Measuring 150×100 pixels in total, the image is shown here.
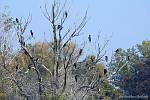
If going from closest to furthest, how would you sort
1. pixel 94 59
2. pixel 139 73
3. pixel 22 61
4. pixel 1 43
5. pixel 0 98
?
pixel 94 59
pixel 0 98
pixel 1 43
pixel 22 61
pixel 139 73

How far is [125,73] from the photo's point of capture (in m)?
20.9

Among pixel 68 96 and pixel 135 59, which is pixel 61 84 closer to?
pixel 68 96

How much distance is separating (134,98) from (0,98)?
10.5 meters

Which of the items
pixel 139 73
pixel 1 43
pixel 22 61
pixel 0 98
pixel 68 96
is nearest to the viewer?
pixel 68 96

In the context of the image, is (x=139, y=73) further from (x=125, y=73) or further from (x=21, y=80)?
(x=21, y=80)

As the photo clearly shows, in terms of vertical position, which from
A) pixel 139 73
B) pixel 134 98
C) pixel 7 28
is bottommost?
pixel 134 98

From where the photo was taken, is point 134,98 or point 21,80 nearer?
point 21,80

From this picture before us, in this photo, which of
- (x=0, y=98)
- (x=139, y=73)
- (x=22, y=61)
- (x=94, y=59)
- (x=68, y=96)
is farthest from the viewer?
(x=139, y=73)

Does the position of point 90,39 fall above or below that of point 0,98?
above

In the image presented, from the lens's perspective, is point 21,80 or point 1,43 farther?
point 1,43

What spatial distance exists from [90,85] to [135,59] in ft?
42.2

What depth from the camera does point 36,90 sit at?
942 centimetres

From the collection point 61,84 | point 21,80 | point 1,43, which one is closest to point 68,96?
point 61,84

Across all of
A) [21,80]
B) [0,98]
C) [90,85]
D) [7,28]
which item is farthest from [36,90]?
[7,28]
